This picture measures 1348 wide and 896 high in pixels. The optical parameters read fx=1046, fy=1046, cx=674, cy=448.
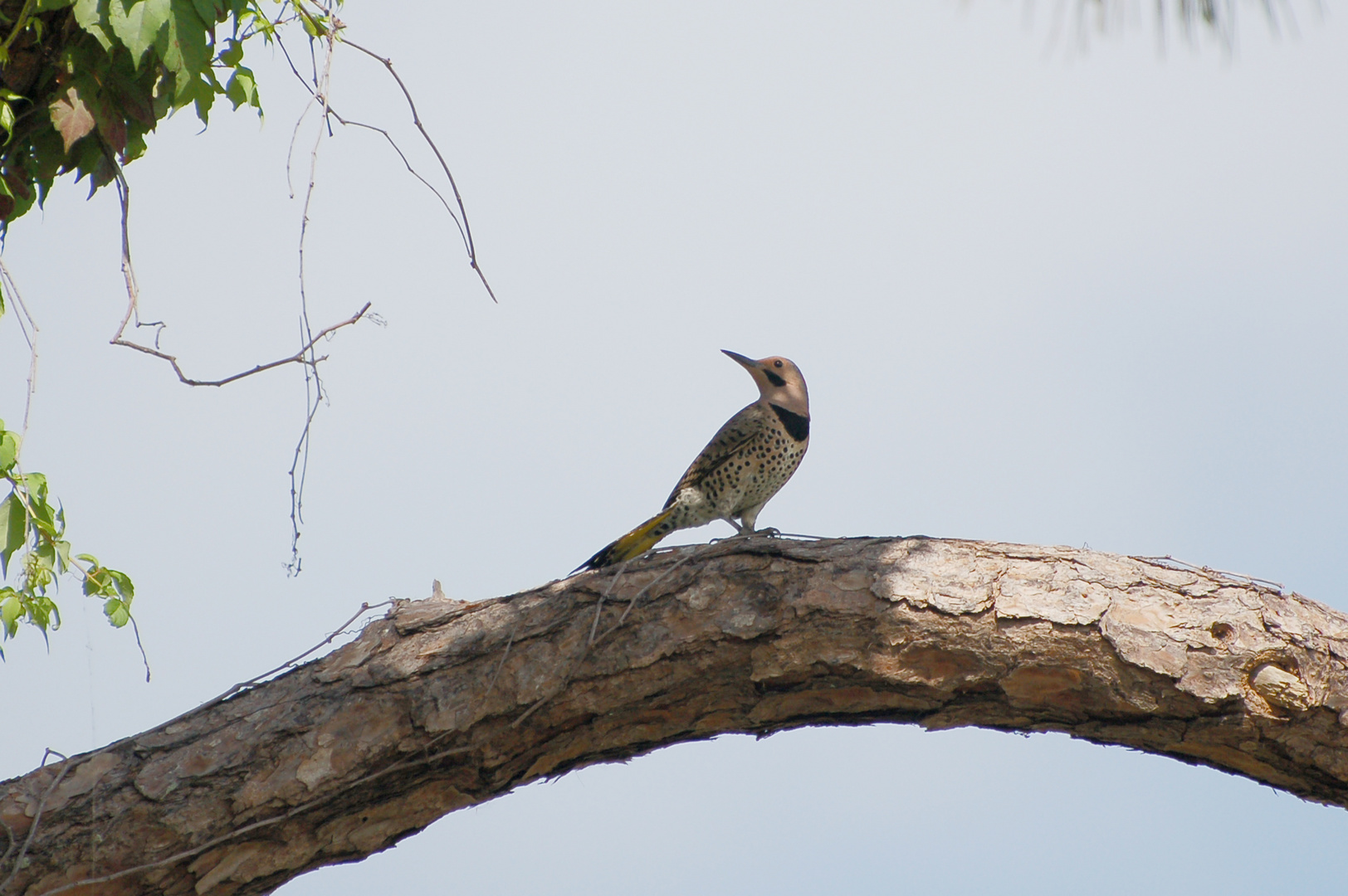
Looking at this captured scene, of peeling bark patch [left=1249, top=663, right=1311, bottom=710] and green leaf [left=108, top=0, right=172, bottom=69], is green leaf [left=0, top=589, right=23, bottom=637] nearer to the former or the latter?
green leaf [left=108, top=0, right=172, bottom=69]

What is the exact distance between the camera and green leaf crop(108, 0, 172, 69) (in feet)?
7.14

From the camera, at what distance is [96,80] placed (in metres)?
2.40

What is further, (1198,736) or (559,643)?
(559,643)

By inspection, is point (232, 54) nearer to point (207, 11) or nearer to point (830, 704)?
point (207, 11)

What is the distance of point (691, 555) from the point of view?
2678mm

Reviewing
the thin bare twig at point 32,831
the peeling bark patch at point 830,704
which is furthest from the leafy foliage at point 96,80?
the peeling bark patch at point 830,704

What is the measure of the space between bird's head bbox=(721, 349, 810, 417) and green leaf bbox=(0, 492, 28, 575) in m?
3.56

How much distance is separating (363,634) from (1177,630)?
1.95m

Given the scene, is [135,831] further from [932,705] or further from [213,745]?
[932,705]

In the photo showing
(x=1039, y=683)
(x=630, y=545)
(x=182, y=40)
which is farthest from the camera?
(x=630, y=545)

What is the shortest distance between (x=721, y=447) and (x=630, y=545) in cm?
101

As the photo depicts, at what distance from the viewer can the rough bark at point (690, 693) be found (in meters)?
2.33

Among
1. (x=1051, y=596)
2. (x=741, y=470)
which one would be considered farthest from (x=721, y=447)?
(x=1051, y=596)

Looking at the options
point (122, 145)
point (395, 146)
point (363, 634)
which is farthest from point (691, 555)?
point (122, 145)
